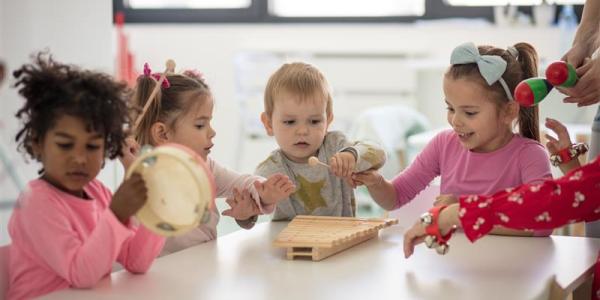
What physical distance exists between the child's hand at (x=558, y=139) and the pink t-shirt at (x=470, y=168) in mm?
24

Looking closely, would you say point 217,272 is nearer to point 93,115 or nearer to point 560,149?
point 93,115

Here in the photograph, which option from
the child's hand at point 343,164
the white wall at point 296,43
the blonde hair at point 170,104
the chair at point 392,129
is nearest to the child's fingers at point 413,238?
the child's hand at point 343,164

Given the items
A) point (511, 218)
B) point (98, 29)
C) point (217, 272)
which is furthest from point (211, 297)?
point (98, 29)

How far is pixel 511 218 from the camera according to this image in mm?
1381

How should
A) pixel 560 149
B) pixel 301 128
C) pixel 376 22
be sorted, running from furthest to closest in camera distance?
1. pixel 376 22
2. pixel 301 128
3. pixel 560 149

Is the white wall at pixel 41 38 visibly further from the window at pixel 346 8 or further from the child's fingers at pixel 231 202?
the window at pixel 346 8

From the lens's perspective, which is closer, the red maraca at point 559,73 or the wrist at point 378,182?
the red maraca at point 559,73

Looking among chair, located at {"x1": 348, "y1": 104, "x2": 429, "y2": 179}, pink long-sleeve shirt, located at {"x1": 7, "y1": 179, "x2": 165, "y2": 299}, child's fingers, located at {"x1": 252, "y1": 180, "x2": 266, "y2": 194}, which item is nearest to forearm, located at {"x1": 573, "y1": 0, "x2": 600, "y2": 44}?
child's fingers, located at {"x1": 252, "y1": 180, "x2": 266, "y2": 194}

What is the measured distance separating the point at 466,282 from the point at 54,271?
634 millimetres

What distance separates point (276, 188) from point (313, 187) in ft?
1.01

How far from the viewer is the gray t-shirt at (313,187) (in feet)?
6.83

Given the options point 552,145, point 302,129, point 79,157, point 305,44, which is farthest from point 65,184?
point 305,44

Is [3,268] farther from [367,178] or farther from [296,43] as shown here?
[296,43]

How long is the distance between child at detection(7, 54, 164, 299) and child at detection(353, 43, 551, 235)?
2.67 ft
